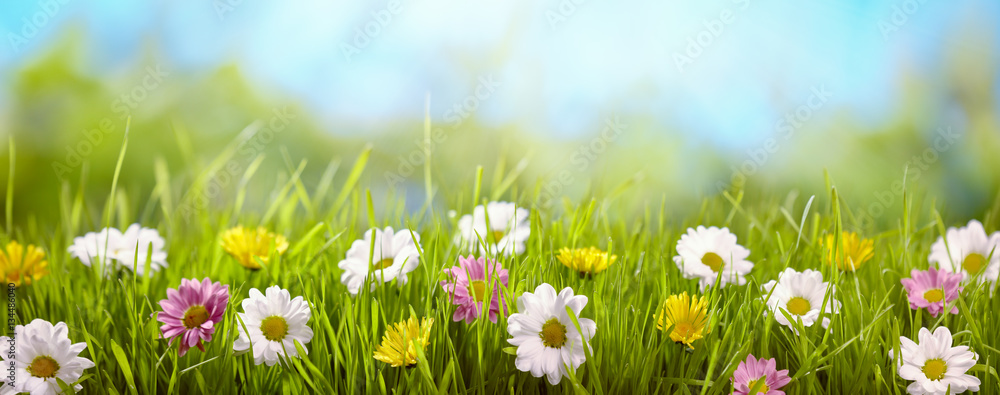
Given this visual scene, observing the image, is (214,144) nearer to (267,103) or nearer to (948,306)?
(267,103)

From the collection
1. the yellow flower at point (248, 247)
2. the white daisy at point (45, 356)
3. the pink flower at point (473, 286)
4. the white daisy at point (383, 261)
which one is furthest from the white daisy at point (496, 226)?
the white daisy at point (45, 356)

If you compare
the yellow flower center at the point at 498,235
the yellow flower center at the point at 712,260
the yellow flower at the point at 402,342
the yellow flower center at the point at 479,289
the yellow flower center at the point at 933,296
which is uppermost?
the yellow flower center at the point at 498,235

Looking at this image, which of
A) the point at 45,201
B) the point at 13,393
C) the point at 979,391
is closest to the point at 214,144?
the point at 45,201

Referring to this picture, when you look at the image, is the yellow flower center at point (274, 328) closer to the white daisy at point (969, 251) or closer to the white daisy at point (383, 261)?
the white daisy at point (383, 261)

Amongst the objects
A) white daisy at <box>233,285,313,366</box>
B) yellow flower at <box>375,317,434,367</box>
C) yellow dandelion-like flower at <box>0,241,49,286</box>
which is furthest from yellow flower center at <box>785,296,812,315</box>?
yellow dandelion-like flower at <box>0,241,49,286</box>

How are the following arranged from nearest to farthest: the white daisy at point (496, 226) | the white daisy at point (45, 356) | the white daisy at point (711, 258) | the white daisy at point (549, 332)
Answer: the white daisy at point (549, 332)
the white daisy at point (45, 356)
the white daisy at point (711, 258)
the white daisy at point (496, 226)

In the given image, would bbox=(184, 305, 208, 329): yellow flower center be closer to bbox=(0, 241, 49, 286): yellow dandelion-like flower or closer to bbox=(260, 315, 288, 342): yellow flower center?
bbox=(260, 315, 288, 342): yellow flower center
